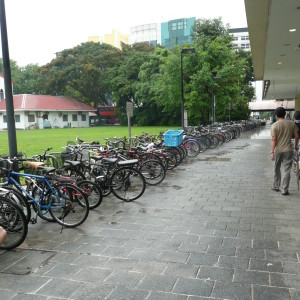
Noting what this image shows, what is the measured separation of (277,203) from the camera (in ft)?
18.4

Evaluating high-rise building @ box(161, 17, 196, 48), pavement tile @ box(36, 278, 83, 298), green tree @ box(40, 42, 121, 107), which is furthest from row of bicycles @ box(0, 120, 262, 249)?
high-rise building @ box(161, 17, 196, 48)

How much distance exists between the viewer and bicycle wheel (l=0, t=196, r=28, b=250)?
12.9ft

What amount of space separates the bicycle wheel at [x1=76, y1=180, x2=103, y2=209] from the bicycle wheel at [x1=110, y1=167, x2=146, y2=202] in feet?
2.07

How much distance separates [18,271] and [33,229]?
1282mm

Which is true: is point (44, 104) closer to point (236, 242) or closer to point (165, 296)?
point (236, 242)

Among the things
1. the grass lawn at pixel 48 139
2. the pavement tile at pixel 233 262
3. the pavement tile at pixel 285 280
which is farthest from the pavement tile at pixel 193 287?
the grass lawn at pixel 48 139

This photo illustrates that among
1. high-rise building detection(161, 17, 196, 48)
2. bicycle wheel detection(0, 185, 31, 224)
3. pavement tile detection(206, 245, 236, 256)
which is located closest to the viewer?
pavement tile detection(206, 245, 236, 256)

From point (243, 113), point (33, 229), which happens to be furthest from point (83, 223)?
point (243, 113)

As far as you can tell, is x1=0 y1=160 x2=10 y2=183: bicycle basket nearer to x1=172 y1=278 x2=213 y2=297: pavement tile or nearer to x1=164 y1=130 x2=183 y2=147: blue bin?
x1=172 y1=278 x2=213 y2=297: pavement tile

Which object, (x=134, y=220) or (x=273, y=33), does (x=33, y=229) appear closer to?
(x=134, y=220)

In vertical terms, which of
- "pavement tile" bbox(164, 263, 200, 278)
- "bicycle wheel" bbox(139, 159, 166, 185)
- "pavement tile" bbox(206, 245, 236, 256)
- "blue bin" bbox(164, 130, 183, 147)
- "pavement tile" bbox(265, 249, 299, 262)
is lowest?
"pavement tile" bbox(206, 245, 236, 256)

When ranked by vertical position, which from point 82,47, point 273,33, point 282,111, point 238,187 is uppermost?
point 82,47

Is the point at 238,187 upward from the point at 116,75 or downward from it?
downward

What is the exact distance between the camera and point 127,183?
607 centimetres
